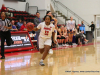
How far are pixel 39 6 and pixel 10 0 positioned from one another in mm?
2875

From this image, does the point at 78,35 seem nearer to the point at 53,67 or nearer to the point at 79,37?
the point at 79,37

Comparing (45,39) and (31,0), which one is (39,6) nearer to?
(31,0)

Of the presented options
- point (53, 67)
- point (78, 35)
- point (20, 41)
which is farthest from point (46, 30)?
point (78, 35)

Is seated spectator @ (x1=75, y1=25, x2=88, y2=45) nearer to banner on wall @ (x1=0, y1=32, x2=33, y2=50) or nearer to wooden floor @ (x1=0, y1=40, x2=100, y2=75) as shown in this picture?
banner on wall @ (x1=0, y1=32, x2=33, y2=50)

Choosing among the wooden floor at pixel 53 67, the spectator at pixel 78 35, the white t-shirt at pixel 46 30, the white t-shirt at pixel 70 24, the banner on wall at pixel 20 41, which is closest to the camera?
the wooden floor at pixel 53 67

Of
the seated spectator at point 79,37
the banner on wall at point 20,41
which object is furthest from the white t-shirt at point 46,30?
the seated spectator at point 79,37

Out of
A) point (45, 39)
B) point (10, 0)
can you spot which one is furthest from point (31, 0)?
point (45, 39)

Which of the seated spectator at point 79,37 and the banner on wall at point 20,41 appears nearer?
the banner on wall at point 20,41

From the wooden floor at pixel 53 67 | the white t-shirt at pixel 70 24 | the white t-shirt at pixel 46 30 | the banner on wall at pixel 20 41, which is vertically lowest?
the wooden floor at pixel 53 67

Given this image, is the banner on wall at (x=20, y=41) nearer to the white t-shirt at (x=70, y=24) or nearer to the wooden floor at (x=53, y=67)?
the wooden floor at (x=53, y=67)

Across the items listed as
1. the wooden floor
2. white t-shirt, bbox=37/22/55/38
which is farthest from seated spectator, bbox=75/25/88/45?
white t-shirt, bbox=37/22/55/38

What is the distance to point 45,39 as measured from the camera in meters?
4.90

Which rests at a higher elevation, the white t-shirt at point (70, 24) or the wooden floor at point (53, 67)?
the white t-shirt at point (70, 24)

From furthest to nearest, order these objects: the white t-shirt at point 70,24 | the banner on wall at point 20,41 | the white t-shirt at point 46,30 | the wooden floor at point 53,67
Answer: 1. the white t-shirt at point 70,24
2. the banner on wall at point 20,41
3. the white t-shirt at point 46,30
4. the wooden floor at point 53,67
